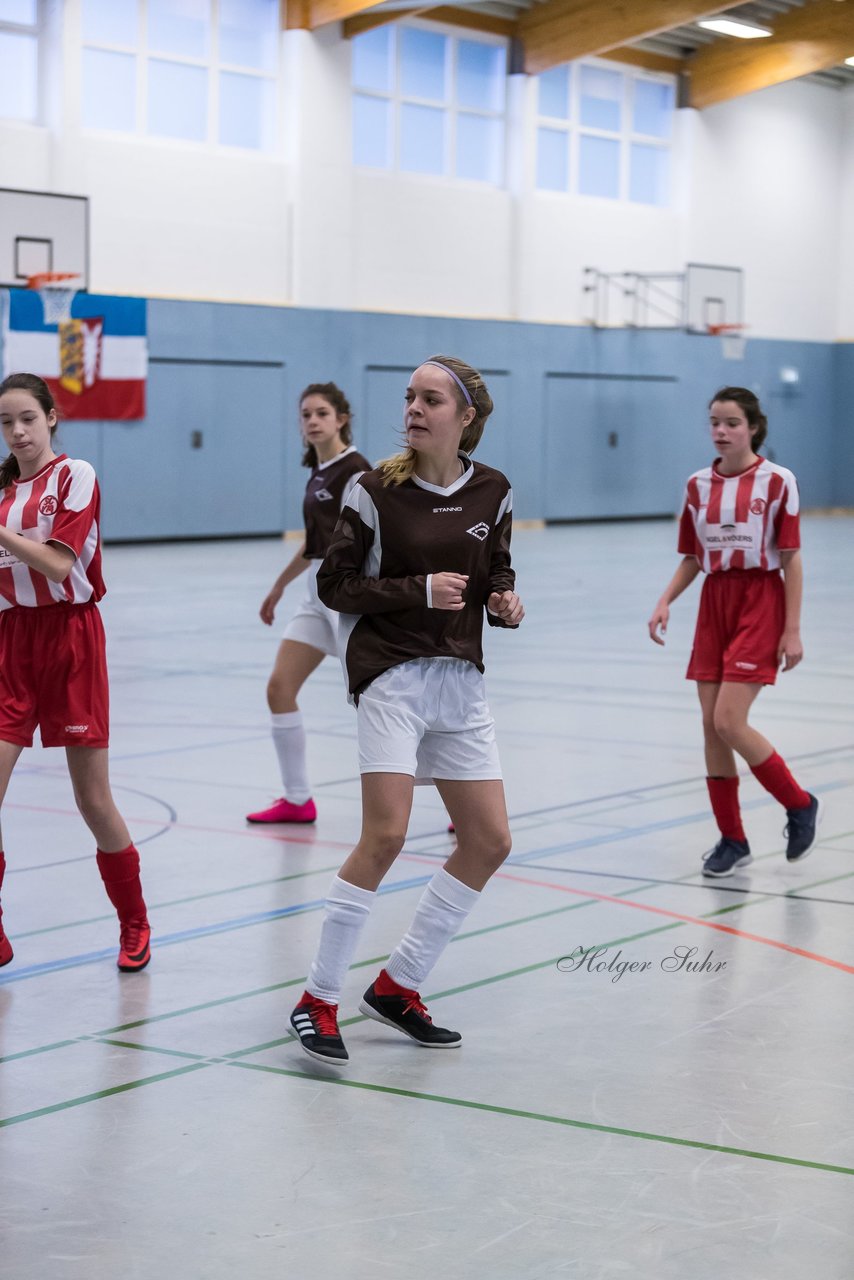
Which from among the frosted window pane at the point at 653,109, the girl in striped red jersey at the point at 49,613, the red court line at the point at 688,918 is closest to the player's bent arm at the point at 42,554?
the girl in striped red jersey at the point at 49,613

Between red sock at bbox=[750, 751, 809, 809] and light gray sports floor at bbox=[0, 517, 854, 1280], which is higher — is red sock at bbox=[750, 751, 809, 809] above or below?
above

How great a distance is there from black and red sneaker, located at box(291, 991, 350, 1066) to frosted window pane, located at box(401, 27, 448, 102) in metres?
25.8

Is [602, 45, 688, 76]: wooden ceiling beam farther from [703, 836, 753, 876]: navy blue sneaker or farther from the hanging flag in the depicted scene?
[703, 836, 753, 876]: navy blue sneaker

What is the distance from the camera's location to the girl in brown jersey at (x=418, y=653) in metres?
4.20

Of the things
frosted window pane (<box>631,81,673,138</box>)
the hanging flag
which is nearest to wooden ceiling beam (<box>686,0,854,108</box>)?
frosted window pane (<box>631,81,673,138</box>)

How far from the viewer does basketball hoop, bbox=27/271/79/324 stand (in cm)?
2356

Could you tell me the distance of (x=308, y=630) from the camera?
7.17 meters

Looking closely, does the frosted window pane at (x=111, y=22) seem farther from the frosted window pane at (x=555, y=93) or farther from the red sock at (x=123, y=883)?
the red sock at (x=123, y=883)

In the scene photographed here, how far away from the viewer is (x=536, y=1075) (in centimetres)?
412

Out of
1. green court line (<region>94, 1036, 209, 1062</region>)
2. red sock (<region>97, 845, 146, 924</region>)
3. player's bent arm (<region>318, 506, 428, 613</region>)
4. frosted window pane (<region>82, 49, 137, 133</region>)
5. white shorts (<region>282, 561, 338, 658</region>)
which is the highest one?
frosted window pane (<region>82, 49, 137, 133</region>)

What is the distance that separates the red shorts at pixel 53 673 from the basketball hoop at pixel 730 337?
30.5 metres

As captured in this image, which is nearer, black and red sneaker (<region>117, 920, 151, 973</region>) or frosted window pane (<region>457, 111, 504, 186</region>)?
black and red sneaker (<region>117, 920, 151, 973</region>)

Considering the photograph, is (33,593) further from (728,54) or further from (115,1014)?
(728,54)

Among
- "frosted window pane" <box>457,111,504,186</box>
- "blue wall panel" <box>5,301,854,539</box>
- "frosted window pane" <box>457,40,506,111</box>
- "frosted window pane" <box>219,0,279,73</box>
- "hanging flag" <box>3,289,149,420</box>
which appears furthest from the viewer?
"frosted window pane" <box>457,111,504,186</box>
